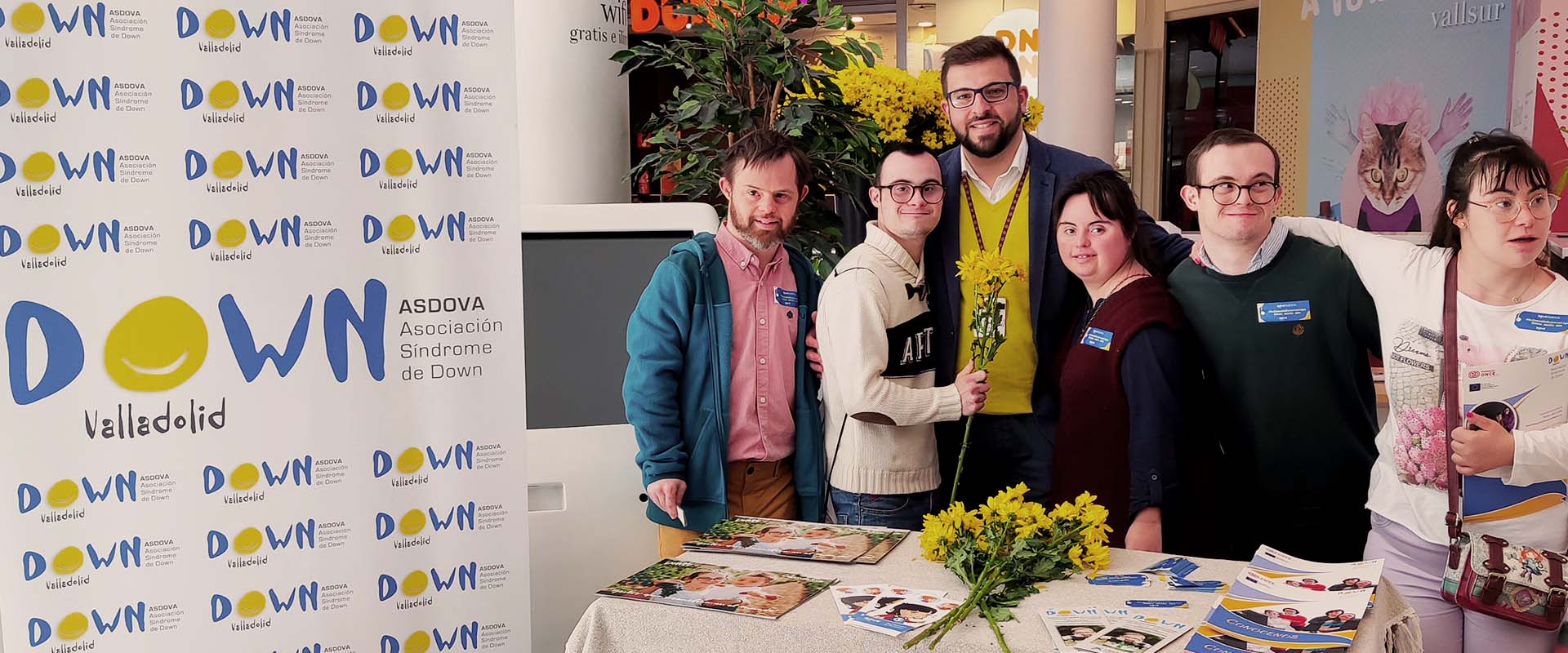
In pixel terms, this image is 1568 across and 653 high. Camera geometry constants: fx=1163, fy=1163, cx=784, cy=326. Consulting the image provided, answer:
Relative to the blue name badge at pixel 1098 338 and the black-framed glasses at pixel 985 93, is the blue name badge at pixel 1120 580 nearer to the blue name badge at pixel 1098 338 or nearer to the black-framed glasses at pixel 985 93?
the blue name badge at pixel 1098 338

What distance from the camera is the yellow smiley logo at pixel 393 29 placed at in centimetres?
224

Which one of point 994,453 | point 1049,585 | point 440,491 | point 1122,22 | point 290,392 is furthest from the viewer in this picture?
point 1122,22

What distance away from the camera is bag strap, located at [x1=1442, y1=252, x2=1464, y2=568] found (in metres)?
2.37

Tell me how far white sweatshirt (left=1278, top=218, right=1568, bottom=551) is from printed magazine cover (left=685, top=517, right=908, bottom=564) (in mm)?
1081

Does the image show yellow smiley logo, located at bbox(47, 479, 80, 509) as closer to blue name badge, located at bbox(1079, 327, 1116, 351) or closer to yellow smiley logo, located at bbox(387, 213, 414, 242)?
yellow smiley logo, located at bbox(387, 213, 414, 242)

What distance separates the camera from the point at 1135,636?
1743 millimetres

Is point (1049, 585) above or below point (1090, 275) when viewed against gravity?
below

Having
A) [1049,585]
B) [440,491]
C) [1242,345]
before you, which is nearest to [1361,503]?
[1242,345]

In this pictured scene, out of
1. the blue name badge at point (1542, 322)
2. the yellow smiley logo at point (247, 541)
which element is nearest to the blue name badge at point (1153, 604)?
the blue name badge at point (1542, 322)

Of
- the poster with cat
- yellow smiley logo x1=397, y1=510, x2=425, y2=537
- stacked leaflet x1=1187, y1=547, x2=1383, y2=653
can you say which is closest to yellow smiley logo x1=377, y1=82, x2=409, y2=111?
yellow smiley logo x1=397, y1=510, x2=425, y2=537

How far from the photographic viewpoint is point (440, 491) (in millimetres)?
2385

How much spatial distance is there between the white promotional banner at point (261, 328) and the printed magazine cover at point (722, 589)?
1.58 feet

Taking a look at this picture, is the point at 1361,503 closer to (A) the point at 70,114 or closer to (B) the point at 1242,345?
(B) the point at 1242,345

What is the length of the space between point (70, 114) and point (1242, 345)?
93.5 inches
